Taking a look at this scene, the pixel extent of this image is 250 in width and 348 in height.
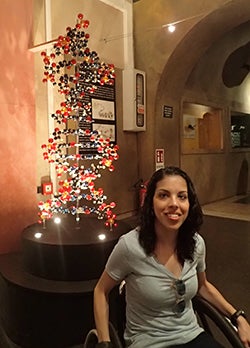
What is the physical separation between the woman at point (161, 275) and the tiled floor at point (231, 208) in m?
4.17

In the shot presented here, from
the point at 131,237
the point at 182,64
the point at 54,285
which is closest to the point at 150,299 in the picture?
the point at 131,237

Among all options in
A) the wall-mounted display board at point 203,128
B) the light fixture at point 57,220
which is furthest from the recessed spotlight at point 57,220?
the wall-mounted display board at point 203,128

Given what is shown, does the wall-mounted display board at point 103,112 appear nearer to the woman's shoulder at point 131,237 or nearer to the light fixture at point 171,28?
the light fixture at point 171,28

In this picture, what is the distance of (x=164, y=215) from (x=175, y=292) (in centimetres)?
29

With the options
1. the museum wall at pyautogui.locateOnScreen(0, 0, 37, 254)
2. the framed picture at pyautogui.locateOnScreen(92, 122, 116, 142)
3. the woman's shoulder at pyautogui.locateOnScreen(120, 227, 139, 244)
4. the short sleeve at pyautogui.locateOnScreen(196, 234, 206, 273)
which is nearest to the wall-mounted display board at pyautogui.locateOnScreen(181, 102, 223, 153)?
the framed picture at pyautogui.locateOnScreen(92, 122, 116, 142)

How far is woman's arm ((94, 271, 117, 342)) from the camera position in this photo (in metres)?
1.18

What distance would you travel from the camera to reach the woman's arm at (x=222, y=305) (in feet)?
4.06

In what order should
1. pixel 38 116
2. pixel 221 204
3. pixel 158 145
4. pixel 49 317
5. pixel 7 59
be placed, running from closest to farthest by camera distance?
pixel 49 317 < pixel 7 59 < pixel 38 116 < pixel 158 145 < pixel 221 204

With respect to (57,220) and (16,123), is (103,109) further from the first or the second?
(57,220)

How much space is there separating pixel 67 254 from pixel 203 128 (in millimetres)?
5749

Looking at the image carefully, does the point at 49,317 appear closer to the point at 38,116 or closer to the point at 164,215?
the point at 164,215

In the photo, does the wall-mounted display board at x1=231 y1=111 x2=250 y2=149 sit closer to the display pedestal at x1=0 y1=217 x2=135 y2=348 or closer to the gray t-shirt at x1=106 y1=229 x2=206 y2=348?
the display pedestal at x1=0 y1=217 x2=135 y2=348

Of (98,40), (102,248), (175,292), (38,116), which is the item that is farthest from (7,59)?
(175,292)

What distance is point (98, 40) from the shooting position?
14.9 feet
